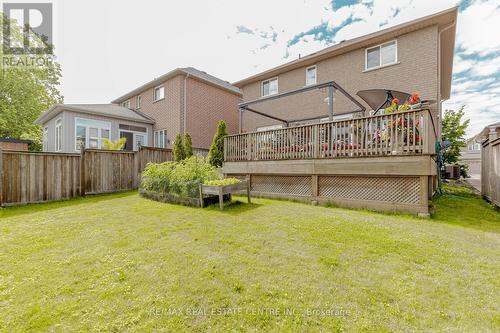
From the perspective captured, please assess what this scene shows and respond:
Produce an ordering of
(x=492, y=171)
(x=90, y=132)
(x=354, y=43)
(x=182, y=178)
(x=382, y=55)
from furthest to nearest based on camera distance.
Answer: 1. (x=90, y=132)
2. (x=354, y=43)
3. (x=382, y=55)
4. (x=492, y=171)
5. (x=182, y=178)

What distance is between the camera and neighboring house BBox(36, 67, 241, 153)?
13172 millimetres

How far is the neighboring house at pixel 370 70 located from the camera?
8352 millimetres

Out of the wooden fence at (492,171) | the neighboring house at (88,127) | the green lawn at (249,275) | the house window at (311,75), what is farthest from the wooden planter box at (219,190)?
the neighboring house at (88,127)

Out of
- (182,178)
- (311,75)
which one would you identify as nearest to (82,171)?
(182,178)

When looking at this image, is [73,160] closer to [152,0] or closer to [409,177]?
[152,0]

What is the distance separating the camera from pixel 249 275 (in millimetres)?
2559

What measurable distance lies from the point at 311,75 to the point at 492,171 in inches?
325

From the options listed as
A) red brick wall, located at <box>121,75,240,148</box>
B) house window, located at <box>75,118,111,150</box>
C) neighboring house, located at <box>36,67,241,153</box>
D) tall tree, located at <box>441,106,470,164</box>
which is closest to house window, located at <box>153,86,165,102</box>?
neighboring house, located at <box>36,67,241,153</box>

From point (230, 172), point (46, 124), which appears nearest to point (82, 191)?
point (230, 172)

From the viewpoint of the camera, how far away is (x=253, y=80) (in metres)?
13.7

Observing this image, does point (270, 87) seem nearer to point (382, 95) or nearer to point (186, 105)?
point (186, 105)

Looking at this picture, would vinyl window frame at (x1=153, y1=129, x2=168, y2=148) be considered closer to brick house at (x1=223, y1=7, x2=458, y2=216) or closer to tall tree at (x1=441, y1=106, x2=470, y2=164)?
brick house at (x1=223, y1=7, x2=458, y2=216)

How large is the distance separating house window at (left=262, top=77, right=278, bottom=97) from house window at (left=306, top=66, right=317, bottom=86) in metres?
1.93

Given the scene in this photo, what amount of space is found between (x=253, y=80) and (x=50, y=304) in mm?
13560
